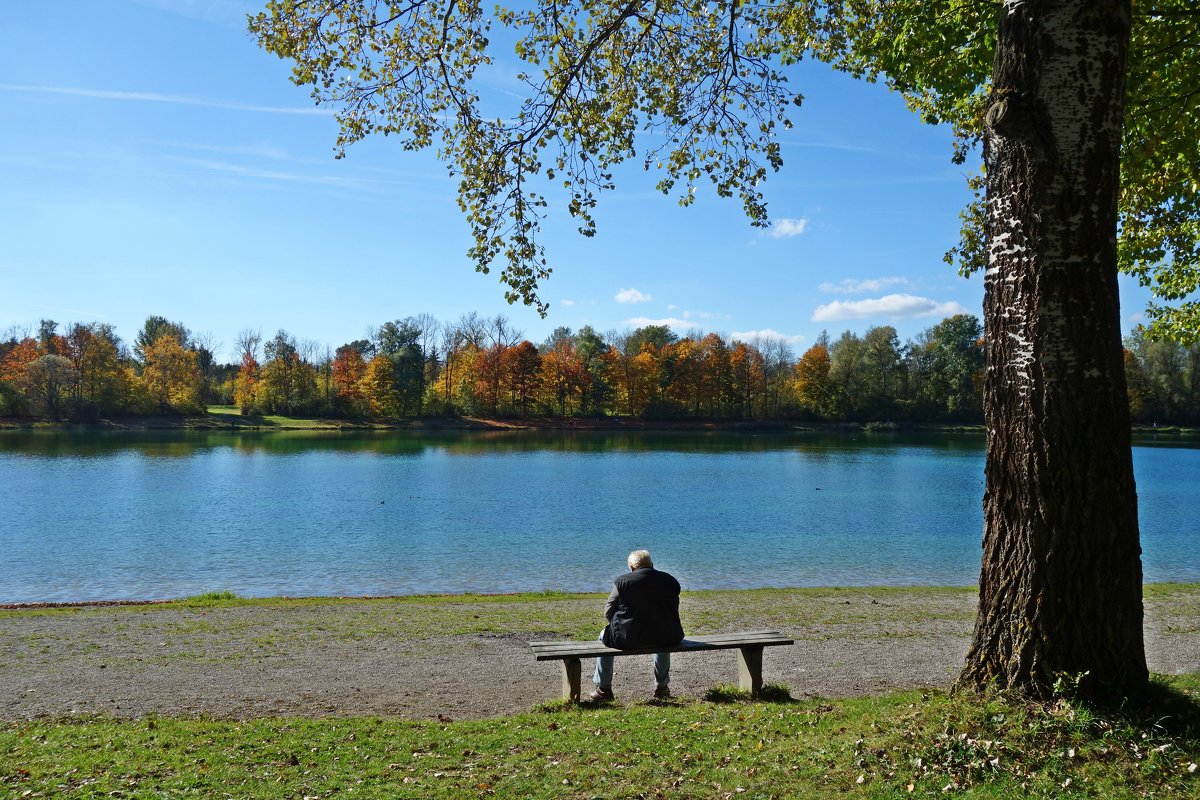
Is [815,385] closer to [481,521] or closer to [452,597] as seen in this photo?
[481,521]

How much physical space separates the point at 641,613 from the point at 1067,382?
14.0ft

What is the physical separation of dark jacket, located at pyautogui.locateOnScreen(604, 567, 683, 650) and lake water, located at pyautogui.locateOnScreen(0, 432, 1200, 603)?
1119 centimetres

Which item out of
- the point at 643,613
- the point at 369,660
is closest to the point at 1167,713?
the point at 643,613

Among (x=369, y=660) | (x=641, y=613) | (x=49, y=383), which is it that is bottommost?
(x=369, y=660)

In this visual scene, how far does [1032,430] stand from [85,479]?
44.4 metres

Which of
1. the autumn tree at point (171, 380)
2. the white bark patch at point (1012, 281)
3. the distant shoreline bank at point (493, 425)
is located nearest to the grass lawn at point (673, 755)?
the white bark patch at point (1012, 281)

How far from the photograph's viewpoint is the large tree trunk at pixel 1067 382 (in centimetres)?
530

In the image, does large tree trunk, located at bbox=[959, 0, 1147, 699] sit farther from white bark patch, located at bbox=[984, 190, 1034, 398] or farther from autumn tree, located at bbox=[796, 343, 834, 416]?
autumn tree, located at bbox=[796, 343, 834, 416]

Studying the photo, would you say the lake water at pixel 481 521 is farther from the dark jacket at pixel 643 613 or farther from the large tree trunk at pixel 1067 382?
the large tree trunk at pixel 1067 382

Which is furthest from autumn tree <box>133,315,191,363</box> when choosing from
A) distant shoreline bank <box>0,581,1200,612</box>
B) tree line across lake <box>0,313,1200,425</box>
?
distant shoreline bank <box>0,581,1200,612</box>

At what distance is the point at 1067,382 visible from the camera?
5.34m

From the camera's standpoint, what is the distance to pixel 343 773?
5.80 m

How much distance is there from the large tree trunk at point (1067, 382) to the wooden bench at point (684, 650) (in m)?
3.02

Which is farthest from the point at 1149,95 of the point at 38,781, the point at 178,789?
the point at 38,781
